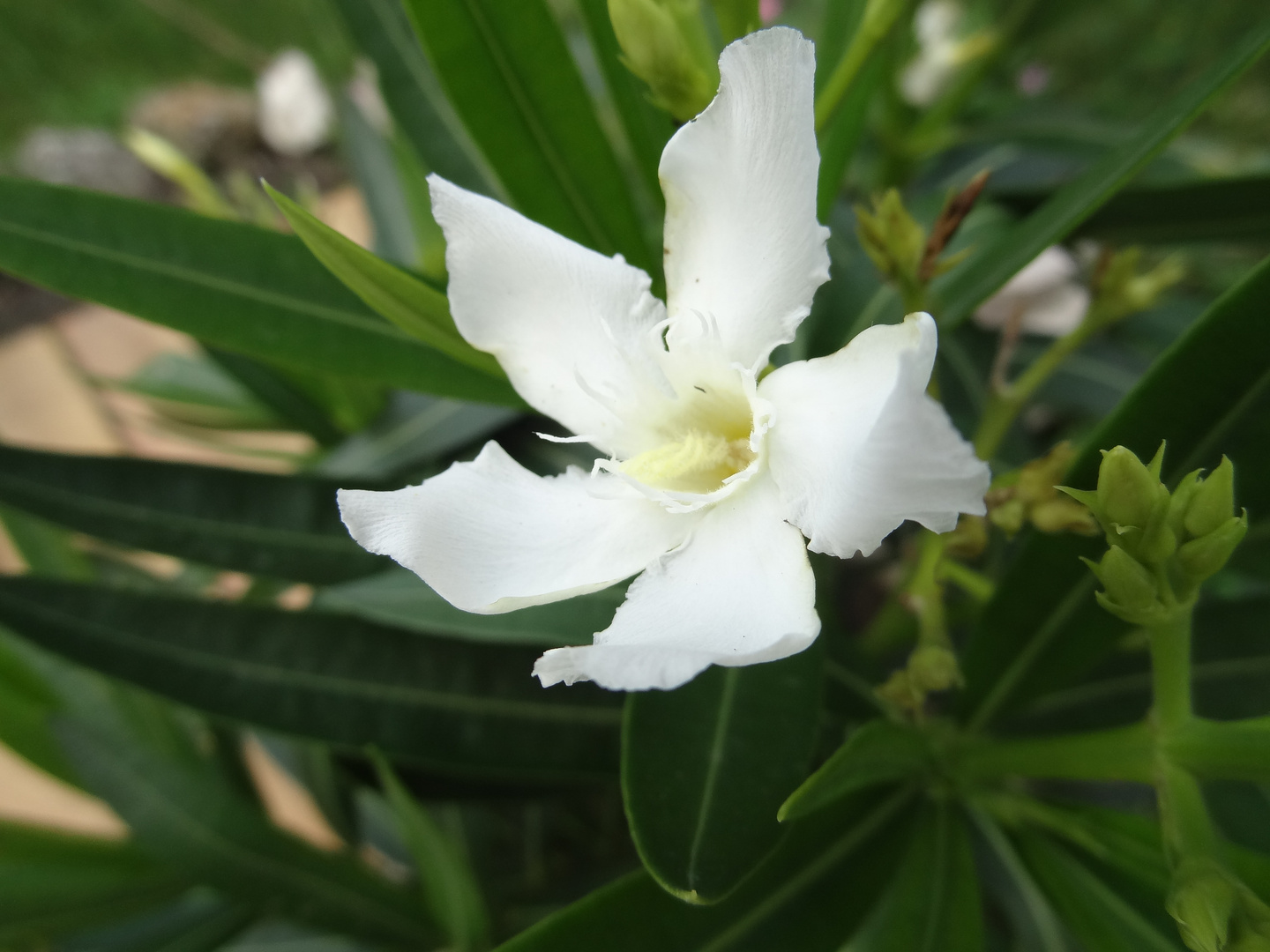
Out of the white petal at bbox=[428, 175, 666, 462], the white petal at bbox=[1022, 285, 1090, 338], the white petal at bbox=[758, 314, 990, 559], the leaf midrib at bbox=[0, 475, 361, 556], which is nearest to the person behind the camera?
the white petal at bbox=[758, 314, 990, 559]

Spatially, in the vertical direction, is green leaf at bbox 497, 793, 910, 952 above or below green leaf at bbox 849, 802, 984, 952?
above

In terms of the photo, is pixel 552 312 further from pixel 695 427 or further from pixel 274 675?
pixel 274 675

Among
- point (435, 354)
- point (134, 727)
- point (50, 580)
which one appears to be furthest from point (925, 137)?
point (134, 727)

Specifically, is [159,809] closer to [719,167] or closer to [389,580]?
[389,580]

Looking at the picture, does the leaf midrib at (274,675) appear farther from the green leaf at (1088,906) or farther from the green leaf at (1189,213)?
the green leaf at (1189,213)

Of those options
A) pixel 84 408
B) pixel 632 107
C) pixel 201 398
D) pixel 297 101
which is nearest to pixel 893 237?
pixel 632 107

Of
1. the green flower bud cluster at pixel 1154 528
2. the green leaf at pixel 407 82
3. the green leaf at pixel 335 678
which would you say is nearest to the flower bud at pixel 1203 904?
the green flower bud cluster at pixel 1154 528

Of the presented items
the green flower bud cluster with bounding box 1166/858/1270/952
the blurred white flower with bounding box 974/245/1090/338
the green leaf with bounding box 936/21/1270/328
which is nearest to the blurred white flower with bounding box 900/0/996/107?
the blurred white flower with bounding box 974/245/1090/338

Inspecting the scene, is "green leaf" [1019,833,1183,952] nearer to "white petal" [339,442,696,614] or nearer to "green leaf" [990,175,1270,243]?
"white petal" [339,442,696,614]
